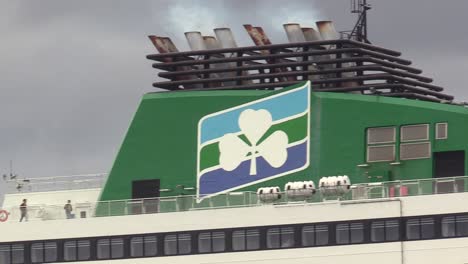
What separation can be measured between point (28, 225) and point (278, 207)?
1295 cm

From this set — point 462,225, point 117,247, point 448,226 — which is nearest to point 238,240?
point 117,247

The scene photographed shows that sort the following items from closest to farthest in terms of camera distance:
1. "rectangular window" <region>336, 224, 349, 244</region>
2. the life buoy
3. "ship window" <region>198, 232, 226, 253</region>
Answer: "rectangular window" <region>336, 224, 349, 244</region>, "ship window" <region>198, 232, 226, 253</region>, the life buoy

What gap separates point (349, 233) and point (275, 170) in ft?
18.2

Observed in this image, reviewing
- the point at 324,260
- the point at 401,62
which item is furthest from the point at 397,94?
the point at 324,260

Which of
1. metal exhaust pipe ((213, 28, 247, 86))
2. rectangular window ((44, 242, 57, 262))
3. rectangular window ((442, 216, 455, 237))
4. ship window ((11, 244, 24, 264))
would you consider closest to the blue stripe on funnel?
metal exhaust pipe ((213, 28, 247, 86))

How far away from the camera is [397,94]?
8744cm

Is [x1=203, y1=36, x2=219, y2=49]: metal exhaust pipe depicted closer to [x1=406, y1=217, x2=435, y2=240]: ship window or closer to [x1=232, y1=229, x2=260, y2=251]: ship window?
[x1=232, y1=229, x2=260, y2=251]: ship window

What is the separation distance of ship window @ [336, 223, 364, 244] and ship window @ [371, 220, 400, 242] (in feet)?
1.82

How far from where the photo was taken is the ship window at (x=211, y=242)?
85.6 metres

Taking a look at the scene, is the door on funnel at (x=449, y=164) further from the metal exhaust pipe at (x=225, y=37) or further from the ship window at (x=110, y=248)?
the ship window at (x=110, y=248)

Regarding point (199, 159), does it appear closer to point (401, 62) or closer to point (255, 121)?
point (255, 121)

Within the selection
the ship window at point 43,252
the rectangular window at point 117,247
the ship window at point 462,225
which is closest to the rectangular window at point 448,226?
the ship window at point 462,225

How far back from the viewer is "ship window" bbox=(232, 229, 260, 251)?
279ft

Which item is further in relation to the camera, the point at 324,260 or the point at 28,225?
the point at 28,225
